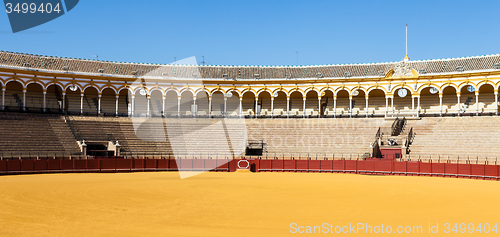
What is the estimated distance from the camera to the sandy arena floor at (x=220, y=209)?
11.3 meters

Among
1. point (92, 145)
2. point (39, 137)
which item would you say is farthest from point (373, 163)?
point (39, 137)

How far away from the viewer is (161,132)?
42.7 metres

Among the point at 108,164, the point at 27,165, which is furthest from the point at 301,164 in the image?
the point at 27,165

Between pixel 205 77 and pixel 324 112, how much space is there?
1465 centimetres

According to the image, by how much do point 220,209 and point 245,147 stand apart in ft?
87.3

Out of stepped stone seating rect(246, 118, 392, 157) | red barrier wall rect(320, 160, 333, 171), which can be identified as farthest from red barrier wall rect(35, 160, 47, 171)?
red barrier wall rect(320, 160, 333, 171)

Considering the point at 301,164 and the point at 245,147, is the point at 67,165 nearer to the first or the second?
the point at 245,147

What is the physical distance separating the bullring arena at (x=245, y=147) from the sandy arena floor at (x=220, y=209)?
7 centimetres

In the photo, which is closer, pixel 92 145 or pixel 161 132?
pixel 92 145

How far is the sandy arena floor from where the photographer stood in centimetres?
1133

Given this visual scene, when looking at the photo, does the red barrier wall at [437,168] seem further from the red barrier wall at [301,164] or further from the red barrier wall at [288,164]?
the red barrier wall at [288,164]

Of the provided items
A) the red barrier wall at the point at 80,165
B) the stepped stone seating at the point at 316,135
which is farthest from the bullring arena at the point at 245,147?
the stepped stone seating at the point at 316,135

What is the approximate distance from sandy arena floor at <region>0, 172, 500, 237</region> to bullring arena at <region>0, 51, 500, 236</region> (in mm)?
75

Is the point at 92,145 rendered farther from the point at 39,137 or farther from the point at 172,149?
the point at 172,149
